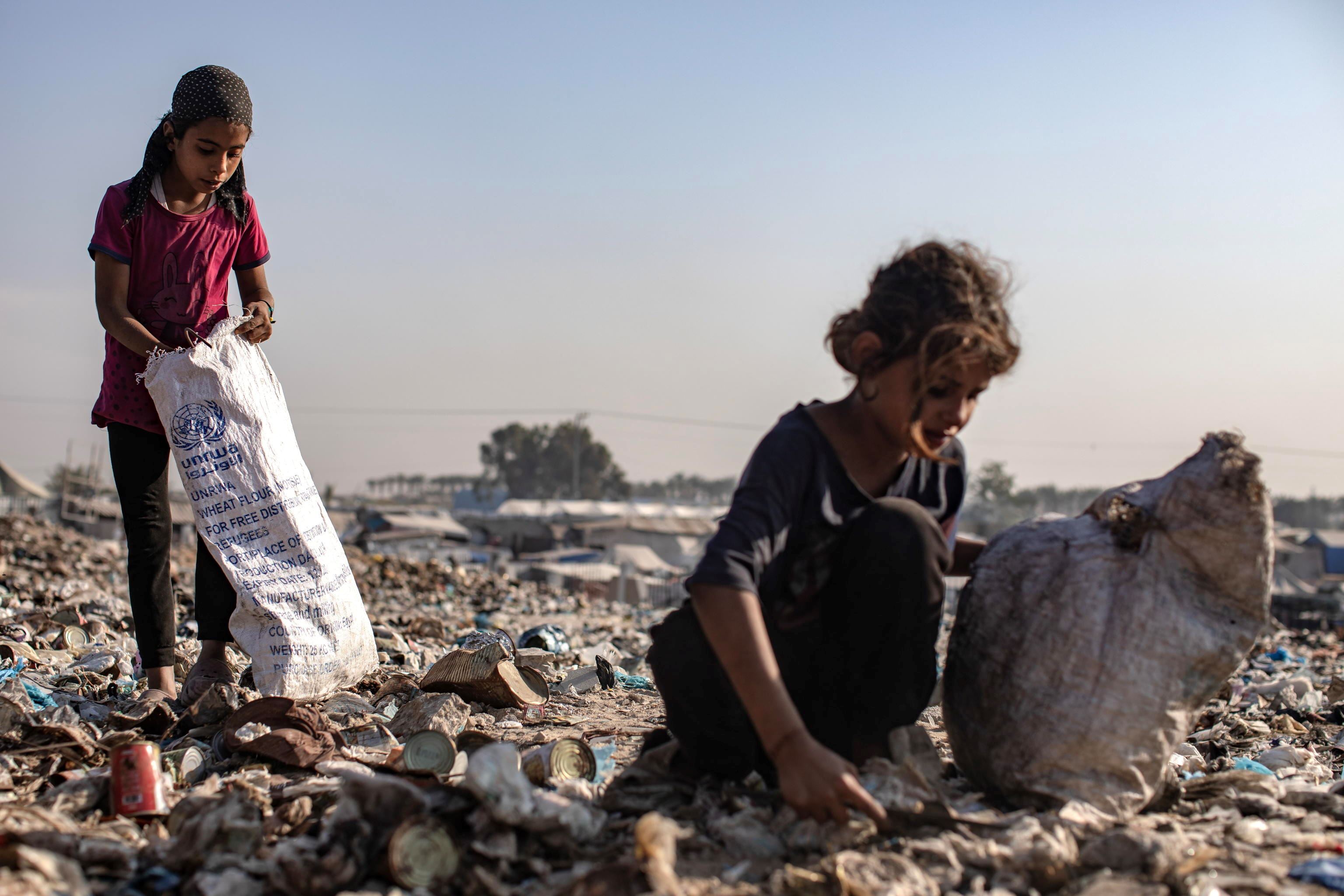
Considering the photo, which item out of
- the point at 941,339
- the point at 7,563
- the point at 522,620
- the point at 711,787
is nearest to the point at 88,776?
the point at 711,787

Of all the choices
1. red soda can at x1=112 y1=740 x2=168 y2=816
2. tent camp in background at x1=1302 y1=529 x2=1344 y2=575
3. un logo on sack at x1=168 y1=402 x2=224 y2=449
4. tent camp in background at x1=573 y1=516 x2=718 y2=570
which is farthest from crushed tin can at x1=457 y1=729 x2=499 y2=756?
tent camp in background at x1=1302 y1=529 x2=1344 y2=575

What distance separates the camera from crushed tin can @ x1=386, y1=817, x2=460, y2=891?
146 centimetres

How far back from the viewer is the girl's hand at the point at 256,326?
9.12 ft

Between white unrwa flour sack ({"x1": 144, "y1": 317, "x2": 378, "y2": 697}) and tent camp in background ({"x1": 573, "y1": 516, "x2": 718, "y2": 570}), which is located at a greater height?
white unrwa flour sack ({"x1": 144, "y1": 317, "x2": 378, "y2": 697})

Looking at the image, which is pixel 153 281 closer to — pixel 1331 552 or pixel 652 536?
pixel 652 536

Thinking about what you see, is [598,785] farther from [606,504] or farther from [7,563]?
[606,504]

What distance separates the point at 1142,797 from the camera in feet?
6.05

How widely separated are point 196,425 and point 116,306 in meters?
0.37

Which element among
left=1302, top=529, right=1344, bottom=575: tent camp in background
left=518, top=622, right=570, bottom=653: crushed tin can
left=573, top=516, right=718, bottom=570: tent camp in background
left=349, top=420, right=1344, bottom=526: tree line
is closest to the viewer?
left=518, top=622, right=570, bottom=653: crushed tin can

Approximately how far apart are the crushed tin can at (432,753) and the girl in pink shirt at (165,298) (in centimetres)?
91

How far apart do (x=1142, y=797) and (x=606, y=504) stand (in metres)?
51.0

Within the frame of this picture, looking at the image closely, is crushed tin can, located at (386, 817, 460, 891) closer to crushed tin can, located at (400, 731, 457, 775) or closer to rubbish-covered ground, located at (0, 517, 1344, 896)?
rubbish-covered ground, located at (0, 517, 1344, 896)

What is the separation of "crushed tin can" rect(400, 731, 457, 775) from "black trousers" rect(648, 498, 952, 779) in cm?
53

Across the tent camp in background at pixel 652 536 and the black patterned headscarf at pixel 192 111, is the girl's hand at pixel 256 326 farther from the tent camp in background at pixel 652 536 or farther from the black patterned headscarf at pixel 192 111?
the tent camp in background at pixel 652 536
